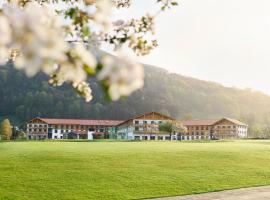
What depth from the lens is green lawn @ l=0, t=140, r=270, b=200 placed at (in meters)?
26.6

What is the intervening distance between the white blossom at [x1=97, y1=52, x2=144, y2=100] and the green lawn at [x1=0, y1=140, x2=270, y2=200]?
22.3m

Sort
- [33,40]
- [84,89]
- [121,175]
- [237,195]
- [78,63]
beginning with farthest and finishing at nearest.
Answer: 1. [121,175]
2. [237,195]
3. [84,89]
4. [78,63]
5. [33,40]

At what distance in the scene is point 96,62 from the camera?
4.05 m

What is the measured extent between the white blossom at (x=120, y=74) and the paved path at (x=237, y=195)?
21914mm

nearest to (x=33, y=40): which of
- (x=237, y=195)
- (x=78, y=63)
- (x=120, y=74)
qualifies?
(x=78, y=63)

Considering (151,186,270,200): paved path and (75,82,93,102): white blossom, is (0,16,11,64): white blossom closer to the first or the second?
(75,82,93,102): white blossom

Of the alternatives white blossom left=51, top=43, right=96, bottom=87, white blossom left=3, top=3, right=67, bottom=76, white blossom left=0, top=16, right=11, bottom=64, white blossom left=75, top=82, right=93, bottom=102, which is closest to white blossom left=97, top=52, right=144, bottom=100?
white blossom left=51, top=43, right=96, bottom=87

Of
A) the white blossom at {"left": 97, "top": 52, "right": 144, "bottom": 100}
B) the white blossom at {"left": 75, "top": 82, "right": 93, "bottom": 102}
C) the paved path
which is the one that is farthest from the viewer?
the paved path

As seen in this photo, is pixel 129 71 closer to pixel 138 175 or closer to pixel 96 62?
pixel 96 62

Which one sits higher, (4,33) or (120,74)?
(4,33)

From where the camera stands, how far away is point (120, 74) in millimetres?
3766

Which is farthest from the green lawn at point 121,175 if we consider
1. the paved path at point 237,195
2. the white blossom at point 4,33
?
the white blossom at point 4,33

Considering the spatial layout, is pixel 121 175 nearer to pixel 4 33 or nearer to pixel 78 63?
pixel 78 63

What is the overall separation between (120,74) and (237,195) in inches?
931
